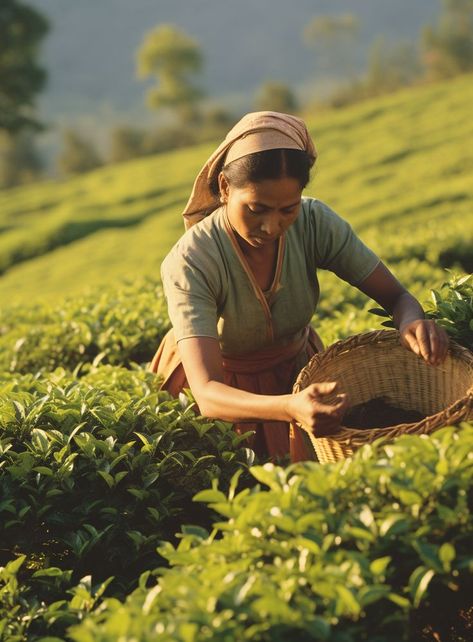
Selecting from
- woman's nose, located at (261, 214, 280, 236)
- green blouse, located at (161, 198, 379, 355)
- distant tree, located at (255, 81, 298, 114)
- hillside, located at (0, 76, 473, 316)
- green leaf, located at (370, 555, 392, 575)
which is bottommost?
hillside, located at (0, 76, 473, 316)

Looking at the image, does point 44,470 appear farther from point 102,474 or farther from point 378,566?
point 378,566

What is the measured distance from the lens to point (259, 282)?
3.50 meters

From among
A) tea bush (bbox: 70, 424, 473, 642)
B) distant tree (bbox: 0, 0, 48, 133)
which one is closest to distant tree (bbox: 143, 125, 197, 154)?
distant tree (bbox: 0, 0, 48, 133)

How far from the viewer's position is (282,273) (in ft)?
11.6

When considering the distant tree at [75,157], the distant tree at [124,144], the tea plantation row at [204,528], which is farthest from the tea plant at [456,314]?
the distant tree at [75,157]

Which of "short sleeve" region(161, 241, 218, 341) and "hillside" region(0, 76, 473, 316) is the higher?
"short sleeve" region(161, 241, 218, 341)

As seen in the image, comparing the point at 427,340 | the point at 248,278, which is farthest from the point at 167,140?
the point at 427,340

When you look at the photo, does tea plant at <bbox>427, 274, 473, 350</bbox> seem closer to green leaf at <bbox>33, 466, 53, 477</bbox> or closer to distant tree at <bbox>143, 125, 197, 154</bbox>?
green leaf at <bbox>33, 466, 53, 477</bbox>

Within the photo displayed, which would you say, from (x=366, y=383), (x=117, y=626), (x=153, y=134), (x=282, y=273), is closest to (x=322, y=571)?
(x=117, y=626)

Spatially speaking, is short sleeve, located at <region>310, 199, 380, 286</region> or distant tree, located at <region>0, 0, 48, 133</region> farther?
distant tree, located at <region>0, 0, 48, 133</region>

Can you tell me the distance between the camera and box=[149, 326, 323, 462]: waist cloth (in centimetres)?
363

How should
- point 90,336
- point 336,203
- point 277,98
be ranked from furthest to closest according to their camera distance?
point 277,98 < point 336,203 < point 90,336

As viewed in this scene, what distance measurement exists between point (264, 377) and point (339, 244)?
0.69 metres

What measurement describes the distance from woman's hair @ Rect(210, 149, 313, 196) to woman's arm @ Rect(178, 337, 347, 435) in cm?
66
